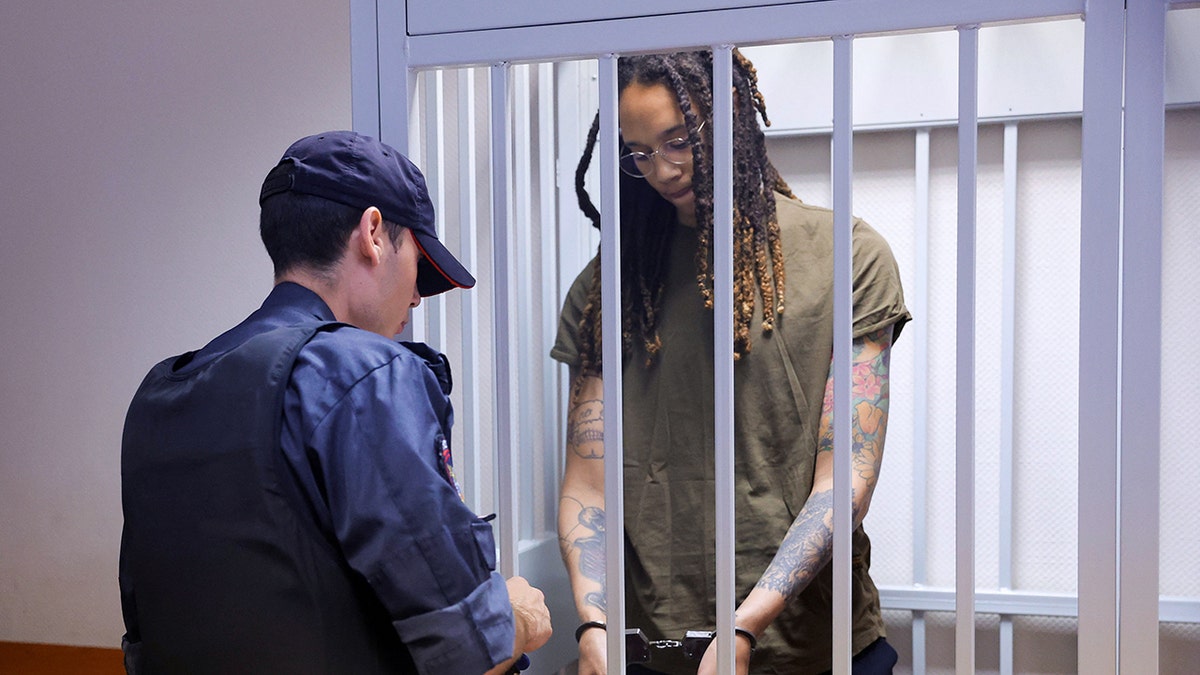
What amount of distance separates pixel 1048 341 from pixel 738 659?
0.75 meters

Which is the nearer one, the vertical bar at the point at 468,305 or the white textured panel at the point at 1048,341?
the vertical bar at the point at 468,305

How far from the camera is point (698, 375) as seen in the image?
1467mm

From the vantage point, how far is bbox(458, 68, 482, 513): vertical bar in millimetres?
1231

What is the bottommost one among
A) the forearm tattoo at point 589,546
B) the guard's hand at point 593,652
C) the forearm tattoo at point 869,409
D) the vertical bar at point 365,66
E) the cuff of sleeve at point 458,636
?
the guard's hand at point 593,652

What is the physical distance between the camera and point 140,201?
195 cm

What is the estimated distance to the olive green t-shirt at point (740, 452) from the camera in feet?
4.72

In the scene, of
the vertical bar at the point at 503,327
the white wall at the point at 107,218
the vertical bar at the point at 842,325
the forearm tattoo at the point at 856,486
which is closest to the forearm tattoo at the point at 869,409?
the forearm tattoo at the point at 856,486

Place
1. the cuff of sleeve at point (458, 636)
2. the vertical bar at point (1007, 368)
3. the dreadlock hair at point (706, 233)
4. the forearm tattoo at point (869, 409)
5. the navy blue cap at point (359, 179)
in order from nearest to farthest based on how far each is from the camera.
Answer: the cuff of sleeve at point (458, 636), the navy blue cap at point (359, 179), the forearm tattoo at point (869, 409), the dreadlock hair at point (706, 233), the vertical bar at point (1007, 368)

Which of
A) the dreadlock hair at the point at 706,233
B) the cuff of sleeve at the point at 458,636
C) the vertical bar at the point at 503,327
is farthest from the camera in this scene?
the dreadlock hair at the point at 706,233

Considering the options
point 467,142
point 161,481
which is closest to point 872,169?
point 467,142

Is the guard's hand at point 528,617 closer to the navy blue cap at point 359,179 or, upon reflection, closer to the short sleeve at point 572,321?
the navy blue cap at point 359,179

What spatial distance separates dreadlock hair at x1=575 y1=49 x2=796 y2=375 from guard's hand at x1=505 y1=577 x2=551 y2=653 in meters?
0.51

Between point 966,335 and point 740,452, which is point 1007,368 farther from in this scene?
point 966,335

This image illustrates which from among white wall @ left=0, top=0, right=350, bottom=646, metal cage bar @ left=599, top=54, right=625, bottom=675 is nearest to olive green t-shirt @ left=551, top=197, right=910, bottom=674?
metal cage bar @ left=599, top=54, right=625, bottom=675
